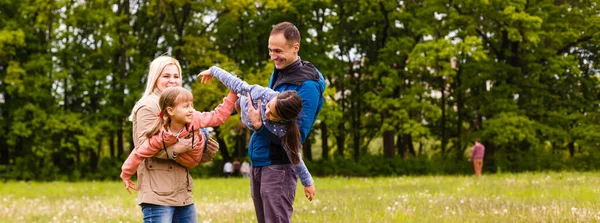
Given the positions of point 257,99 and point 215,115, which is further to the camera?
point 215,115

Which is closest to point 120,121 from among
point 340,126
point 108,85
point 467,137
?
point 108,85

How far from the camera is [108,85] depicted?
37.3 meters

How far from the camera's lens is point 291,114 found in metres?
4.71

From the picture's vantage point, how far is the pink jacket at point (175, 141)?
16.0ft

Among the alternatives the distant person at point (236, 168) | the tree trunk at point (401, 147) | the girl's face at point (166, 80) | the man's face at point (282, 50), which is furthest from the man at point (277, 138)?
the tree trunk at point (401, 147)

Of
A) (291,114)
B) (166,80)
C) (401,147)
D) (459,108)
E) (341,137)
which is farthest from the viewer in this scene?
(341,137)

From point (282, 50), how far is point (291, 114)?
61cm

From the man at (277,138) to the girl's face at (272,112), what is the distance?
25 centimetres

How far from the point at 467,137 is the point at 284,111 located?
3302 cm

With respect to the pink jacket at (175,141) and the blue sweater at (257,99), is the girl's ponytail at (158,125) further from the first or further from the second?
the blue sweater at (257,99)

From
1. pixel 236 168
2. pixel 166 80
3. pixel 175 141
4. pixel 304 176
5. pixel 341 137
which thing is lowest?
pixel 236 168

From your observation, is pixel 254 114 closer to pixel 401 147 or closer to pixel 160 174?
pixel 160 174

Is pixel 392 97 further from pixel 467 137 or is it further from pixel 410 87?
pixel 467 137

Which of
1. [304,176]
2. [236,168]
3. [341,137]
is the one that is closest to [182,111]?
[304,176]
